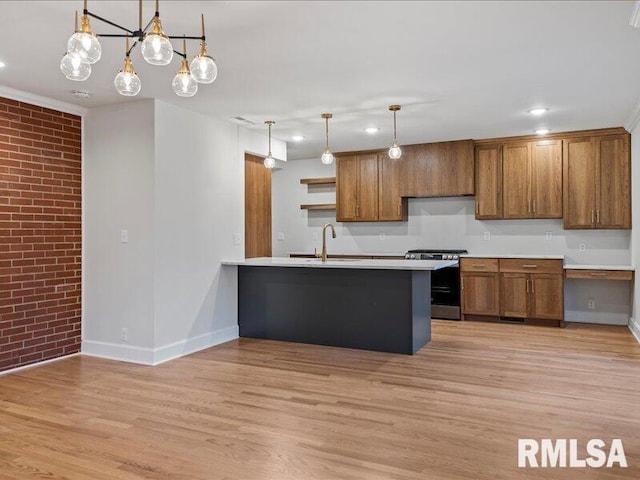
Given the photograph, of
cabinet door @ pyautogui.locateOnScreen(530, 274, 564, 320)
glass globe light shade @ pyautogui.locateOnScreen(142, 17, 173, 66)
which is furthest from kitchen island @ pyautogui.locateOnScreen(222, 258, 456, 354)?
glass globe light shade @ pyautogui.locateOnScreen(142, 17, 173, 66)

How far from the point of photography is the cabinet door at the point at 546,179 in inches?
237

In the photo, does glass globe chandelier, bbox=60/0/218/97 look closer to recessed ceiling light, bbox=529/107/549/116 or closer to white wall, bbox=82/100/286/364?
white wall, bbox=82/100/286/364

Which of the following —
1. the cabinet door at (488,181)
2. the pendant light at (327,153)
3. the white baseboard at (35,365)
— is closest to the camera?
the white baseboard at (35,365)

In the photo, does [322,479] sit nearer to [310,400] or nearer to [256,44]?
[310,400]

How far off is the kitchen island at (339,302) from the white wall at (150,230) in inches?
19.6

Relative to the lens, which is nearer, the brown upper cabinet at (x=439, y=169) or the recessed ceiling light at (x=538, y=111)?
the recessed ceiling light at (x=538, y=111)

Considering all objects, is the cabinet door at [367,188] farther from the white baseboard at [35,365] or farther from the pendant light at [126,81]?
the pendant light at [126,81]

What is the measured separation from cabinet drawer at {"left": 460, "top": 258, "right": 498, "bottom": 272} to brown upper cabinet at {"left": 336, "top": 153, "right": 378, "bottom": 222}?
1438 millimetres

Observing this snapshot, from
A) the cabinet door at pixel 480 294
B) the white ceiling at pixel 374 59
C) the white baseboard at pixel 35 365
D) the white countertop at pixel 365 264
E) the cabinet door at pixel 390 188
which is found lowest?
the white baseboard at pixel 35 365

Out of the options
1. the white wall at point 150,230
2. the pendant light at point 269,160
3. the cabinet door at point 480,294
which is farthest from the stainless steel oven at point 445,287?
the white wall at point 150,230

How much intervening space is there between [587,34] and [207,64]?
2353 millimetres

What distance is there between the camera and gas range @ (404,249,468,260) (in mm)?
6377

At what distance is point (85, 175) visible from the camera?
4.70m

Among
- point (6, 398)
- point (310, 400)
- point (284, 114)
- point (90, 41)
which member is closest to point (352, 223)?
point (284, 114)
